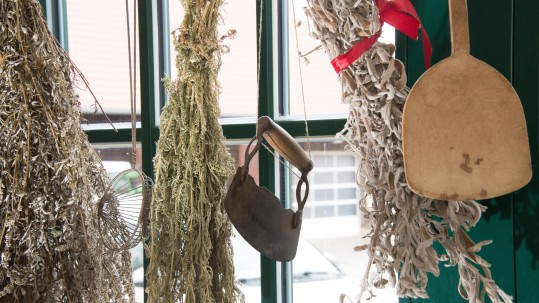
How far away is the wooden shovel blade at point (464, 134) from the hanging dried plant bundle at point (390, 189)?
42 mm

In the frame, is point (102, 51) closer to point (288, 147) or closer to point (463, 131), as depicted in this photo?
point (288, 147)

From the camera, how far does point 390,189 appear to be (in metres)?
0.83

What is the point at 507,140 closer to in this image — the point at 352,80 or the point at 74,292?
the point at 352,80

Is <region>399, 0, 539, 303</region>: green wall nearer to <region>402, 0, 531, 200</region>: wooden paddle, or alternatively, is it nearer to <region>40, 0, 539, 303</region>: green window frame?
<region>40, 0, 539, 303</region>: green window frame

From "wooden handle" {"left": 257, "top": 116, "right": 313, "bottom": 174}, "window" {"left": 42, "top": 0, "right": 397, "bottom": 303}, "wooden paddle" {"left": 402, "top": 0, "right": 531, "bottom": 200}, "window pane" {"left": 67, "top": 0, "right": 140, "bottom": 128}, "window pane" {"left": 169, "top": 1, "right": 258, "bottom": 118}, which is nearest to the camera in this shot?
"wooden paddle" {"left": 402, "top": 0, "right": 531, "bottom": 200}

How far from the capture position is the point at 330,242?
56.0 inches

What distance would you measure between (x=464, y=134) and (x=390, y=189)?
5.0 inches

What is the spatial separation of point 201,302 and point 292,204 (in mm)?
449

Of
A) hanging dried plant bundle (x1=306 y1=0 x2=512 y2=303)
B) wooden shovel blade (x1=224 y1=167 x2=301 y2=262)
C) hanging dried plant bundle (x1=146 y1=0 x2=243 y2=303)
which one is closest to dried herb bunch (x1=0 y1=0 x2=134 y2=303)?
hanging dried plant bundle (x1=146 y1=0 x2=243 y2=303)

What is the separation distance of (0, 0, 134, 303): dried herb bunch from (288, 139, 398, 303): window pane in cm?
55

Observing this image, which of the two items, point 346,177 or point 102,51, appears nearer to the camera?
point 346,177

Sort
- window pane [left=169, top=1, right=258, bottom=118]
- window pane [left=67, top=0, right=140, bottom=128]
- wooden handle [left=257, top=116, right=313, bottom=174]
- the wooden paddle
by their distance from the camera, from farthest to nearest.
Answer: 1. window pane [left=67, top=0, right=140, bottom=128]
2. window pane [left=169, top=1, right=258, bottom=118]
3. wooden handle [left=257, top=116, right=313, bottom=174]
4. the wooden paddle

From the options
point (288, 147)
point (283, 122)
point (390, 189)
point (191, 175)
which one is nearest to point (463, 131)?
point (390, 189)

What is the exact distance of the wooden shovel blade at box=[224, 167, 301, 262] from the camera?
3.19 ft
